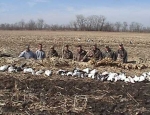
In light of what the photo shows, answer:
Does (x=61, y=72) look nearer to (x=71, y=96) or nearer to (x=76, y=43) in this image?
(x=71, y=96)

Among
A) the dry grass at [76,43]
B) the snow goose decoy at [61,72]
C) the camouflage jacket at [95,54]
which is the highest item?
the camouflage jacket at [95,54]

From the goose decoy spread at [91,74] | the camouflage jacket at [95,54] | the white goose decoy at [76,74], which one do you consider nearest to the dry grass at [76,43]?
the goose decoy spread at [91,74]

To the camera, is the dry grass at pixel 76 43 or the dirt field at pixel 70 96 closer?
the dirt field at pixel 70 96

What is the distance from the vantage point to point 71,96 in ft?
29.1

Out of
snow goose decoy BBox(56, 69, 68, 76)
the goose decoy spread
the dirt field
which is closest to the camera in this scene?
the dirt field

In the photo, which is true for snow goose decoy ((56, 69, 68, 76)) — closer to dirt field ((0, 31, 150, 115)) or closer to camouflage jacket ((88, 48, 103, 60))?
dirt field ((0, 31, 150, 115))

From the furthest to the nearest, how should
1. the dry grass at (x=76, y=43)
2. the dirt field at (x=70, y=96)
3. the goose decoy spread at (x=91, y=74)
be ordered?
1. the dry grass at (x=76, y=43)
2. the goose decoy spread at (x=91, y=74)
3. the dirt field at (x=70, y=96)

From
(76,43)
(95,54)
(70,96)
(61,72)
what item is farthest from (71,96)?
(76,43)

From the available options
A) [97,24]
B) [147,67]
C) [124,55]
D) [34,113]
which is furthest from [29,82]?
[97,24]

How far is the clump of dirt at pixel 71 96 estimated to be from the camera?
7.83 metres

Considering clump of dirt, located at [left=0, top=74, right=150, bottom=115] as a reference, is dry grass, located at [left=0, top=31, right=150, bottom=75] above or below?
below

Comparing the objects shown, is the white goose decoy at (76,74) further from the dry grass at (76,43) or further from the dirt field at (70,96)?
the dry grass at (76,43)

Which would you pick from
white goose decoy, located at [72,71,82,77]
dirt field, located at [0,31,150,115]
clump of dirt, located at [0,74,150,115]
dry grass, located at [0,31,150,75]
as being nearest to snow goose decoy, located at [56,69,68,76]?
white goose decoy, located at [72,71,82,77]

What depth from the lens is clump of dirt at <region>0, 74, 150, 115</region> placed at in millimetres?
7828
